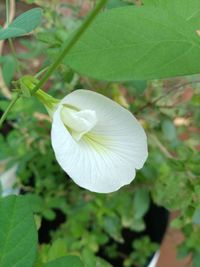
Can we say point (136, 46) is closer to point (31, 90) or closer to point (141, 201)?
point (31, 90)

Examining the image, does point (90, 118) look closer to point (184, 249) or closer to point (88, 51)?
point (88, 51)

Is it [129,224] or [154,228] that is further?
[154,228]

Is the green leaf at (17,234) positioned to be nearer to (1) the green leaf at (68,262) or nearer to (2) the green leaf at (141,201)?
(1) the green leaf at (68,262)

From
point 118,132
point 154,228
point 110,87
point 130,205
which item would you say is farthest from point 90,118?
point 154,228

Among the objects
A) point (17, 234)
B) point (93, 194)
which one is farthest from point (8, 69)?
point (17, 234)

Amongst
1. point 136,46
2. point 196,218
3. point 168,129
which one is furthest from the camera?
point 168,129

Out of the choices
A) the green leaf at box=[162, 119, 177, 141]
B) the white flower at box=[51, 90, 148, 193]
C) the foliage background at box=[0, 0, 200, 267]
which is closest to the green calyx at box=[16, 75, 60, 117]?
the white flower at box=[51, 90, 148, 193]

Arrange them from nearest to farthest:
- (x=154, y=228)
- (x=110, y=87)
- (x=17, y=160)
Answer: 1. (x=110, y=87)
2. (x=17, y=160)
3. (x=154, y=228)
